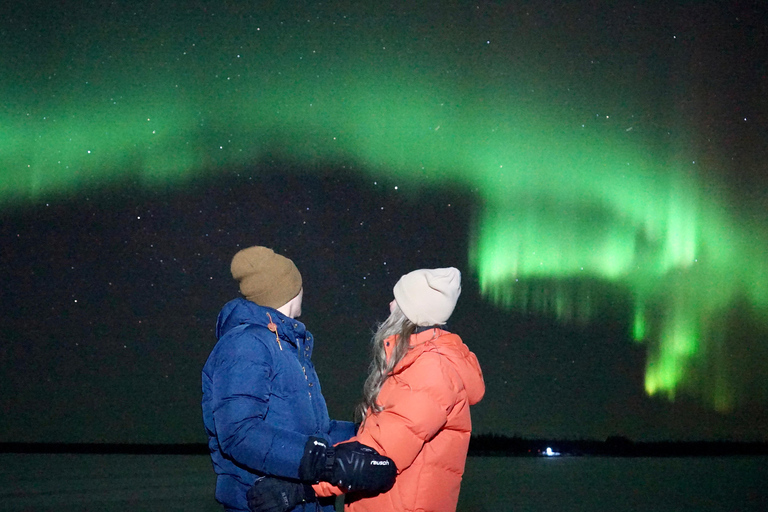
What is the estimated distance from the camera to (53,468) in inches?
157

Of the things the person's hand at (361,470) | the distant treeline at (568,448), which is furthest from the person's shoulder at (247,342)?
the distant treeline at (568,448)

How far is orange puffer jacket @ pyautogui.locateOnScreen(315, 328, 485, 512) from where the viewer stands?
4.45ft

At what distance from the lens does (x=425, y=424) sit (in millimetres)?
1355

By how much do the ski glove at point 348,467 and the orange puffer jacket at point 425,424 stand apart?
37 mm

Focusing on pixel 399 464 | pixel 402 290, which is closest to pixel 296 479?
pixel 399 464

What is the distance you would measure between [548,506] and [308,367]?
2.34 meters

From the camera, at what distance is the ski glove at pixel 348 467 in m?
1.31

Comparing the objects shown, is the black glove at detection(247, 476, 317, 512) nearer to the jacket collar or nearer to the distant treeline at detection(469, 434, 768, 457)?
the jacket collar

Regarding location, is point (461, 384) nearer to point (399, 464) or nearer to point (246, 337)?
point (399, 464)

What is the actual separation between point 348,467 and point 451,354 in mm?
361

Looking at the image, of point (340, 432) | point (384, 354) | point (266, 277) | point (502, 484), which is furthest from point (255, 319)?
point (502, 484)

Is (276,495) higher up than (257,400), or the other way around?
(257,400)

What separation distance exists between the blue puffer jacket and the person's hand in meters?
0.09

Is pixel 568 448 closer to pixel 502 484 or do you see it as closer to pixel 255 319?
pixel 502 484
